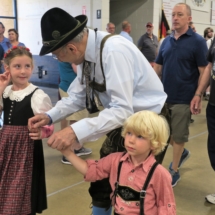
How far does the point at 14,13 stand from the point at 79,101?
888 cm

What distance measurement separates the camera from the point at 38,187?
7.00 ft

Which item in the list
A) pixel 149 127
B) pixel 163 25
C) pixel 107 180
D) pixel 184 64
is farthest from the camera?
pixel 163 25

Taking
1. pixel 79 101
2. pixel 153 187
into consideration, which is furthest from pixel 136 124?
pixel 79 101

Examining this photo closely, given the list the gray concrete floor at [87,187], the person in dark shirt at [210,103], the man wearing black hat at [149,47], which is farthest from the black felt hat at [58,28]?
the man wearing black hat at [149,47]

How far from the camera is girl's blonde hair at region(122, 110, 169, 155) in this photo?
4.69 ft

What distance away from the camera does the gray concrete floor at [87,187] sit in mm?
2590

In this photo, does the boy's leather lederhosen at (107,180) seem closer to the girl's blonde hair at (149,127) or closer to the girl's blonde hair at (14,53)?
the girl's blonde hair at (149,127)

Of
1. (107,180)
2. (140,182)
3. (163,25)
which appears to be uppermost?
(163,25)

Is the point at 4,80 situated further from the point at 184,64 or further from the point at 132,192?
the point at 184,64

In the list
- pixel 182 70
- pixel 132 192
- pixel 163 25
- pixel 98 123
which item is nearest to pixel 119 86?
pixel 98 123

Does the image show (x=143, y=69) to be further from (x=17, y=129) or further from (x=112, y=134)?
(x=17, y=129)

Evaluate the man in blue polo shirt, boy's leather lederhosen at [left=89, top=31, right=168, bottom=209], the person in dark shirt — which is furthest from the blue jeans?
boy's leather lederhosen at [left=89, top=31, right=168, bottom=209]

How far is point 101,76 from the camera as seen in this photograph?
5.53ft

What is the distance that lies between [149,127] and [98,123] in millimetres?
236
